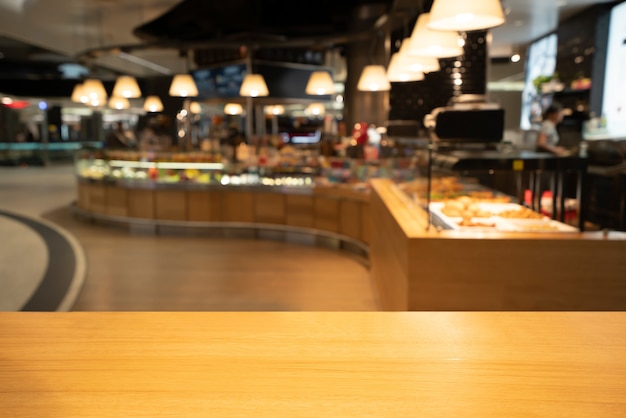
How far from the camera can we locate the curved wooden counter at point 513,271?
286cm

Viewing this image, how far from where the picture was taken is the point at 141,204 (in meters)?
8.66

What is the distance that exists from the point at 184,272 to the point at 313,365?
16.2 ft

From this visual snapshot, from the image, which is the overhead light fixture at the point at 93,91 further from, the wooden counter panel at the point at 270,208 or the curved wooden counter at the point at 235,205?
the wooden counter panel at the point at 270,208

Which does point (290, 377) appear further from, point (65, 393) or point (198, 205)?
point (198, 205)

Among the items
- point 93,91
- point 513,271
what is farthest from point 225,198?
point 513,271

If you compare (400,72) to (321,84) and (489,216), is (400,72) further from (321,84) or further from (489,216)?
(321,84)

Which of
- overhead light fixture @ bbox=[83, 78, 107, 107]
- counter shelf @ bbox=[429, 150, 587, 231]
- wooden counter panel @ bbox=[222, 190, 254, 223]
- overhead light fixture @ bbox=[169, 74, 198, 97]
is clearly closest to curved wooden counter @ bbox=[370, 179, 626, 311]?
counter shelf @ bbox=[429, 150, 587, 231]

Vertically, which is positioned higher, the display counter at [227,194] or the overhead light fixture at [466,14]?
the overhead light fixture at [466,14]

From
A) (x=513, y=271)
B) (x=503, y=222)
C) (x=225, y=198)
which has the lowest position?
(x=225, y=198)

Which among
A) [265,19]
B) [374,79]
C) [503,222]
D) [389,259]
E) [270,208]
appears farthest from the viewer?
[265,19]

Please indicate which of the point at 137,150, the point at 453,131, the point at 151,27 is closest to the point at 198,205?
the point at 137,150

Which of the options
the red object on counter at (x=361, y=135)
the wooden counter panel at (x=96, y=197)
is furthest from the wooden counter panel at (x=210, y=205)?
the red object on counter at (x=361, y=135)

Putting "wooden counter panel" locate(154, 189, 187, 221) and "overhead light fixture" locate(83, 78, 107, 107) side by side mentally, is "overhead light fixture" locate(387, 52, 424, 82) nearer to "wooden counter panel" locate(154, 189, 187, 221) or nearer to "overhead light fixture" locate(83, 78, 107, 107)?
Answer: "wooden counter panel" locate(154, 189, 187, 221)

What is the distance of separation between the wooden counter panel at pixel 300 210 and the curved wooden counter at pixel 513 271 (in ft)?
15.0
